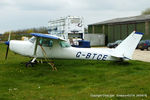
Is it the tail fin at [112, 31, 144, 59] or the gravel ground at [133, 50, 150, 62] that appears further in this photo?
the gravel ground at [133, 50, 150, 62]

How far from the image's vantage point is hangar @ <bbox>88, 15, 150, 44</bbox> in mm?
46031

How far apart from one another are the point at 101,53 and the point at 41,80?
5.13m

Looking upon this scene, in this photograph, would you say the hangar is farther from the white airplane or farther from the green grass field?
the green grass field

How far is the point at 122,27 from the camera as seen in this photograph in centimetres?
5097

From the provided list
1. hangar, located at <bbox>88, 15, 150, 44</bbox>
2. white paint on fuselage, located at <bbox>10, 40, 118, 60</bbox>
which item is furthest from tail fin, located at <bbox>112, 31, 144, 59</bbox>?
hangar, located at <bbox>88, 15, 150, 44</bbox>

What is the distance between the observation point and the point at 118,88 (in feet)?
27.0

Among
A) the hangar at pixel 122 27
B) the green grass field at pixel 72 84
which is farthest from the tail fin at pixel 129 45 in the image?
the hangar at pixel 122 27

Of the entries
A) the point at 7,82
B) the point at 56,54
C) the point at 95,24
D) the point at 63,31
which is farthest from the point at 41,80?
the point at 95,24

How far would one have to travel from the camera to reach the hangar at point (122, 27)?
151 ft

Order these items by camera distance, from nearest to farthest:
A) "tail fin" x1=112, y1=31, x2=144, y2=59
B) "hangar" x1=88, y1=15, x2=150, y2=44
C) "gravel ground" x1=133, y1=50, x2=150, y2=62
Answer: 1. "tail fin" x1=112, y1=31, x2=144, y2=59
2. "gravel ground" x1=133, y1=50, x2=150, y2=62
3. "hangar" x1=88, y1=15, x2=150, y2=44

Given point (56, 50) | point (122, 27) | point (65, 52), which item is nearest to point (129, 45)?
point (65, 52)

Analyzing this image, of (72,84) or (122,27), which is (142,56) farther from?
(122,27)

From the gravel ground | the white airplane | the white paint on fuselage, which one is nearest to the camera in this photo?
the white airplane

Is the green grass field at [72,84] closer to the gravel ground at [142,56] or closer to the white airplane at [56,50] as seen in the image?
A: the white airplane at [56,50]
